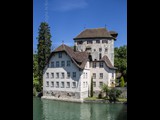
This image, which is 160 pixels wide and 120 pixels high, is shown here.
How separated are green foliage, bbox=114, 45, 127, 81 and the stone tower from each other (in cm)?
201

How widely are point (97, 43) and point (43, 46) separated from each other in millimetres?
9316

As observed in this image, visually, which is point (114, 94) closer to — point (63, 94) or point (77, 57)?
point (63, 94)

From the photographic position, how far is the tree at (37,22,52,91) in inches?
1323

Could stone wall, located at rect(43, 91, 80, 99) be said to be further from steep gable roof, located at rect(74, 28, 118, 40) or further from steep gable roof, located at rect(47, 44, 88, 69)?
steep gable roof, located at rect(74, 28, 118, 40)

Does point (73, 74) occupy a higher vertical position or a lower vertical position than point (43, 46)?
lower

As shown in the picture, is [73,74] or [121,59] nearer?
[73,74]

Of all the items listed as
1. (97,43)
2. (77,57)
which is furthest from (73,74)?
(97,43)

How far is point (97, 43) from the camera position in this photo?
32375mm

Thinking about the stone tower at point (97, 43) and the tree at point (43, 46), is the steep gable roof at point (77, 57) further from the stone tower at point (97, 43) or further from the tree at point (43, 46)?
the tree at point (43, 46)

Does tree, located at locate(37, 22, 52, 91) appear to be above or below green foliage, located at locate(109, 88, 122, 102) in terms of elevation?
above

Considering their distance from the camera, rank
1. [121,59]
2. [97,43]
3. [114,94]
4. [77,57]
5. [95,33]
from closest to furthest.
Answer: [114,94]
[77,57]
[97,43]
[95,33]
[121,59]

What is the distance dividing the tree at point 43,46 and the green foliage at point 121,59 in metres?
11.6

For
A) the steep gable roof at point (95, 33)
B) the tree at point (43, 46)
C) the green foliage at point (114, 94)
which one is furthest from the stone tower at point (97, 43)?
the green foliage at point (114, 94)

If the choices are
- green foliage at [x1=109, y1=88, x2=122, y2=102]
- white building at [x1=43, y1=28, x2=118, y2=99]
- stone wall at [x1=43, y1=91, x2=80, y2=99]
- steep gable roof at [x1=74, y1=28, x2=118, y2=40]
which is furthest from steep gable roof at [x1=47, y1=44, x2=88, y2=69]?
steep gable roof at [x1=74, y1=28, x2=118, y2=40]
